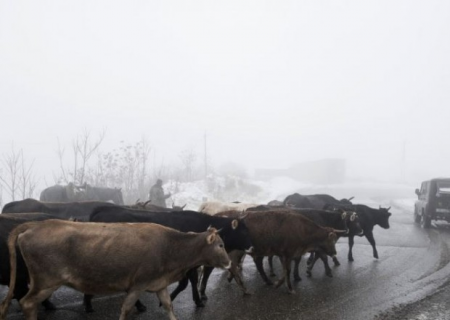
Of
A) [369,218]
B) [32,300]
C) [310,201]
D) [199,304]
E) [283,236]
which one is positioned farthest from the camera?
[310,201]

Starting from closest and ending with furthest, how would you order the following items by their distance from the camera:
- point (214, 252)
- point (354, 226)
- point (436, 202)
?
point (214, 252) < point (354, 226) < point (436, 202)

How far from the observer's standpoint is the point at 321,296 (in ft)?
24.8

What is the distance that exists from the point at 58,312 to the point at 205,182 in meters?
27.9

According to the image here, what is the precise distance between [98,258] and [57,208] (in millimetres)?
5944

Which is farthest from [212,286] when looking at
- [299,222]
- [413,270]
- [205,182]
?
[205,182]

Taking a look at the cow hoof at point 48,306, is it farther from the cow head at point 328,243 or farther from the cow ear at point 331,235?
the cow ear at point 331,235

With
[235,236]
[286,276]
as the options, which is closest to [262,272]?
[286,276]

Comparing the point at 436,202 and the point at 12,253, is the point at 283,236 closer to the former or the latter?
the point at 12,253

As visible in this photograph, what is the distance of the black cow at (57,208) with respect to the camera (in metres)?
9.50

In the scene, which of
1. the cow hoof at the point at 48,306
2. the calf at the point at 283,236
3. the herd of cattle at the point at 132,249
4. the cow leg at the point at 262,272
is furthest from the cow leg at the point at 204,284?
the cow hoof at the point at 48,306

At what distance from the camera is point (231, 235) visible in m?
7.71

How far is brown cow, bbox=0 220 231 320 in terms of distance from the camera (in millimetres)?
4949

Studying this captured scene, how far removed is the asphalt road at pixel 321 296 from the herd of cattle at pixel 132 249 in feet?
0.94

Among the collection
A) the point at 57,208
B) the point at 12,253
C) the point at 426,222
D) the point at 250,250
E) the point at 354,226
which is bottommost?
the point at 426,222
